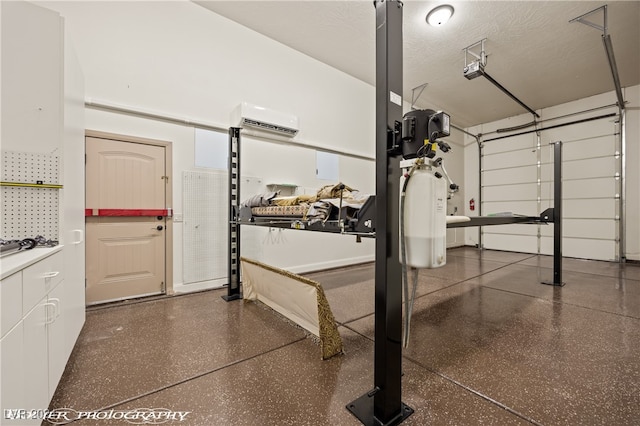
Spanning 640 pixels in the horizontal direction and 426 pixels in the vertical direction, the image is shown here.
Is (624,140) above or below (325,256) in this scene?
above

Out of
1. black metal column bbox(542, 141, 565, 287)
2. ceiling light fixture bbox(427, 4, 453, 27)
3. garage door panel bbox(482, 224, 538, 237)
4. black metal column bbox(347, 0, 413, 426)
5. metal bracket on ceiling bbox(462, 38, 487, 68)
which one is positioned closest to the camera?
black metal column bbox(347, 0, 413, 426)

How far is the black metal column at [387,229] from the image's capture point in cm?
121

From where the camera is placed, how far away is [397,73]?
4.15 ft

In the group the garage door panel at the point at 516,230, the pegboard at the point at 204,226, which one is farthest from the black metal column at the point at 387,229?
the garage door panel at the point at 516,230

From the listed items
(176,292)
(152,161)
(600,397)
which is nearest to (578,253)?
(600,397)

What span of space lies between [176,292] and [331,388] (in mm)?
2494

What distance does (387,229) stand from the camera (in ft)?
3.93

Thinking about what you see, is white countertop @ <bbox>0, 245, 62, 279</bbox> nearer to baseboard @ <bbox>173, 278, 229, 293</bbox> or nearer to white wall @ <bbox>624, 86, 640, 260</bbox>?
baseboard @ <bbox>173, 278, 229, 293</bbox>

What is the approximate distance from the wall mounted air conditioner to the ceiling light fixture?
2.27 metres

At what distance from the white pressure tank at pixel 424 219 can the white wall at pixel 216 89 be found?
3005 mm

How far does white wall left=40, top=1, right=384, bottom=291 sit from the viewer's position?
9.21 ft

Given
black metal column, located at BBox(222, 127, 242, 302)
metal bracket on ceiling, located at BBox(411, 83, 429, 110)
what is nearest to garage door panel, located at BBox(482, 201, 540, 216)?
metal bracket on ceiling, located at BBox(411, 83, 429, 110)

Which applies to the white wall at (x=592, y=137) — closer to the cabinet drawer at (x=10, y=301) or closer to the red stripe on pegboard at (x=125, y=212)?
the red stripe on pegboard at (x=125, y=212)

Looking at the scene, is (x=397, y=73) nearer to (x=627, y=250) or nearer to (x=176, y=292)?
(x=176, y=292)
